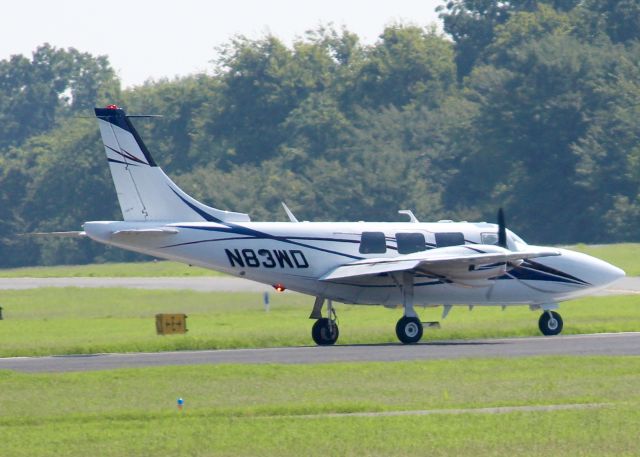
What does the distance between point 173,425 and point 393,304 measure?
48.2 feet

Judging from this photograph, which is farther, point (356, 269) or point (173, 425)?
point (356, 269)

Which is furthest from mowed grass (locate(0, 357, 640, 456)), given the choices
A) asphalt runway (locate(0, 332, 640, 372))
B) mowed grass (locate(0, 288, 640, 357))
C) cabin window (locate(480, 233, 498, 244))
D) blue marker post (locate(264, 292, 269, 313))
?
blue marker post (locate(264, 292, 269, 313))

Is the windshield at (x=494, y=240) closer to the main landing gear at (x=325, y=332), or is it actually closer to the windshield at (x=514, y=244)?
the windshield at (x=514, y=244)


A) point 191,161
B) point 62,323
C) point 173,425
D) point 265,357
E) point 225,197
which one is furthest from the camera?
point 191,161

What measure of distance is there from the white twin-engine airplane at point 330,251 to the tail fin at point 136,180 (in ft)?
0.08

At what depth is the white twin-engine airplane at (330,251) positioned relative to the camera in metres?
31.6

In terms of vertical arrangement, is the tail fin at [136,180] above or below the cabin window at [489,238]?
above

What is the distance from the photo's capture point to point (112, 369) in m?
26.7

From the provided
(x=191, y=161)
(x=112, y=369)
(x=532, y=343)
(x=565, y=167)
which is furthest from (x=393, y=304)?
(x=191, y=161)

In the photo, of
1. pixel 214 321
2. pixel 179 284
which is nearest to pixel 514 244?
pixel 214 321

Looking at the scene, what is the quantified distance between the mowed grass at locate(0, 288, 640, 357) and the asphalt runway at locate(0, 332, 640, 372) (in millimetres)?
2117

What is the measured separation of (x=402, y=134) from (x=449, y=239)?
206ft

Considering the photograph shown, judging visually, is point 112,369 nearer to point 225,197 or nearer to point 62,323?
point 62,323

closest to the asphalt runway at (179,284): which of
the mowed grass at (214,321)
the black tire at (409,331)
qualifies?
the mowed grass at (214,321)
